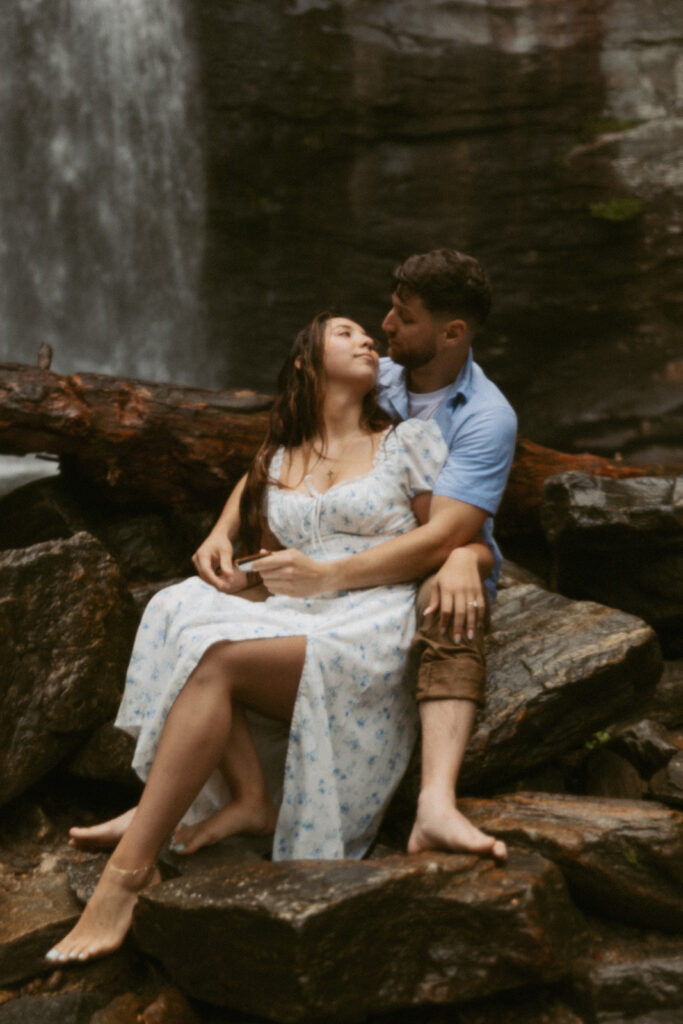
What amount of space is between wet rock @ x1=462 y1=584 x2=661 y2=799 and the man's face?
1.15m

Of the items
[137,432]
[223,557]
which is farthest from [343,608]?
[137,432]

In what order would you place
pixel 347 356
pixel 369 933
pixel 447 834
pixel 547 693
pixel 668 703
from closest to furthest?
pixel 369 933 → pixel 447 834 → pixel 547 693 → pixel 347 356 → pixel 668 703

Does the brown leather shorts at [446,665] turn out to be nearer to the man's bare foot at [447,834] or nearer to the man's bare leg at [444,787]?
the man's bare leg at [444,787]

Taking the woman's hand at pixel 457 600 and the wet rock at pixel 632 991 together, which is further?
the woman's hand at pixel 457 600

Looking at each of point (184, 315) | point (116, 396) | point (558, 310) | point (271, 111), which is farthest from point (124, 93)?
point (116, 396)

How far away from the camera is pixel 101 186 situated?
29.2 ft

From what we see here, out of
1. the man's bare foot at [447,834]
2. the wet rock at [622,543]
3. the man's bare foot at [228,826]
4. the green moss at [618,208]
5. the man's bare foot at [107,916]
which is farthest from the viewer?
the green moss at [618,208]

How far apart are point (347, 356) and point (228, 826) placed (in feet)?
5.43

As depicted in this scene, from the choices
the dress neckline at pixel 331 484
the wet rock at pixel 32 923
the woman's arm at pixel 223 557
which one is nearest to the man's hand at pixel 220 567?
the woman's arm at pixel 223 557

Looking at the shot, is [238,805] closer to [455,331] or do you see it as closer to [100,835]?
[100,835]

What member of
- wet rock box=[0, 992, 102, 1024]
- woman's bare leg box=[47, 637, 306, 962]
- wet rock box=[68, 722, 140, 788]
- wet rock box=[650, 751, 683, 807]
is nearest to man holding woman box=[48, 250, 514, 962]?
woman's bare leg box=[47, 637, 306, 962]

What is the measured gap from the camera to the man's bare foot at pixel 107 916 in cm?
264

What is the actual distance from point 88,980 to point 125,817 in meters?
0.52

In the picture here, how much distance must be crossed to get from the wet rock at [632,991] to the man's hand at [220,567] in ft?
5.21
